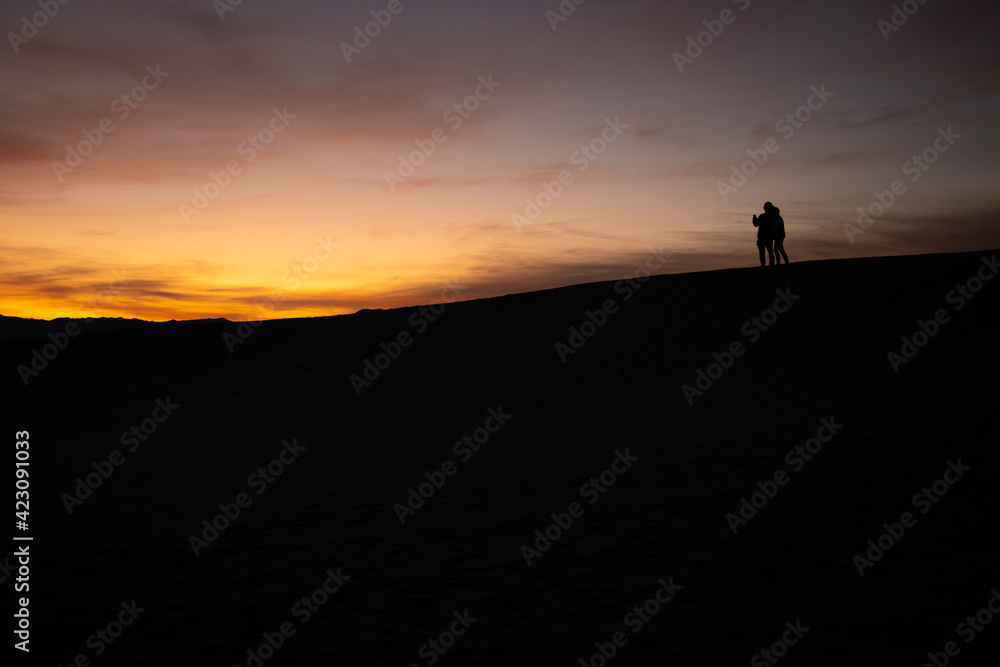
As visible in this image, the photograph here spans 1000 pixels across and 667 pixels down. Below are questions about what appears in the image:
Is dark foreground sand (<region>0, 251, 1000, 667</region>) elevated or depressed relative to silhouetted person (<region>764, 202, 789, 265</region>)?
depressed

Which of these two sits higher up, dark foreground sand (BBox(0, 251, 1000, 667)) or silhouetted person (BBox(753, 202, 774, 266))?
silhouetted person (BBox(753, 202, 774, 266))

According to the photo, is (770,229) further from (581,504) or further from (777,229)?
(581,504)

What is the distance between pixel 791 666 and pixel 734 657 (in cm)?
31

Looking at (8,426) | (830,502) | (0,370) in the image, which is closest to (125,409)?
(8,426)

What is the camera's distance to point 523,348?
18125 millimetres

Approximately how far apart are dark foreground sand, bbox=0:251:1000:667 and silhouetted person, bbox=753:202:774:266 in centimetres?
146

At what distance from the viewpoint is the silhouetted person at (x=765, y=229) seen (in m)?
17.3

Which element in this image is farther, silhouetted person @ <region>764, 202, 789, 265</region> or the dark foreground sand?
silhouetted person @ <region>764, 202, 789, 265</region>

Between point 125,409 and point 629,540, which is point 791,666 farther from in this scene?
point 125,409

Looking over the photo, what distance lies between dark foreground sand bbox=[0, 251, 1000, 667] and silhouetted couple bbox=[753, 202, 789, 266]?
4.48 ft

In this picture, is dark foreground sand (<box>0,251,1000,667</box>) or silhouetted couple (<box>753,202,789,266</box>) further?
silhouetted couple (<box>753,202,789,266</box>)

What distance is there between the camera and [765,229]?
17.8 m

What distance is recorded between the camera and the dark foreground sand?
4.35 m

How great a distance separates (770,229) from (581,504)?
13153mm
